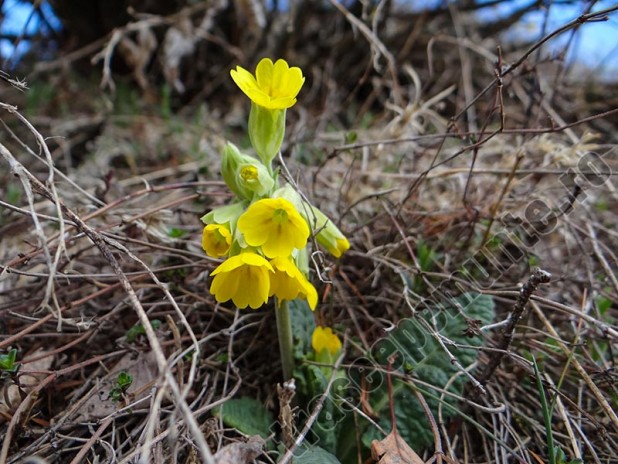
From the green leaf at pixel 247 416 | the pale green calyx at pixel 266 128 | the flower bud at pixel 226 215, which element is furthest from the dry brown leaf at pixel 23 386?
the pale green calyx at pixel 266 128

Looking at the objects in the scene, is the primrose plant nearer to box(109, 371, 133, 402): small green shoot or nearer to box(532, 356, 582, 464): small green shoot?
box(109, 371, 133, 402): small green shoot

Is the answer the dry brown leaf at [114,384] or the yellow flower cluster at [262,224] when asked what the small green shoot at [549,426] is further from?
the dry brown leaf at [114,384]

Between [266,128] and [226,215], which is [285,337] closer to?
[226,215]

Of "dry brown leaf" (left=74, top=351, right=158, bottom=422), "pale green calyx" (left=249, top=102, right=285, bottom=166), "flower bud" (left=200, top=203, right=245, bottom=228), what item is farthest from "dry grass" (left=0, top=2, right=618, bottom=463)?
"pale green calyx" (left=249, top=102, right=285, bottom=166)

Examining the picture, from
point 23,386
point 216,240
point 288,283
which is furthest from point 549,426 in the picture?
point 23,386

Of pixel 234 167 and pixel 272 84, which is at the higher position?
pixel 272 84

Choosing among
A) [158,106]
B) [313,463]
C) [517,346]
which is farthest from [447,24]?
[313,463]
